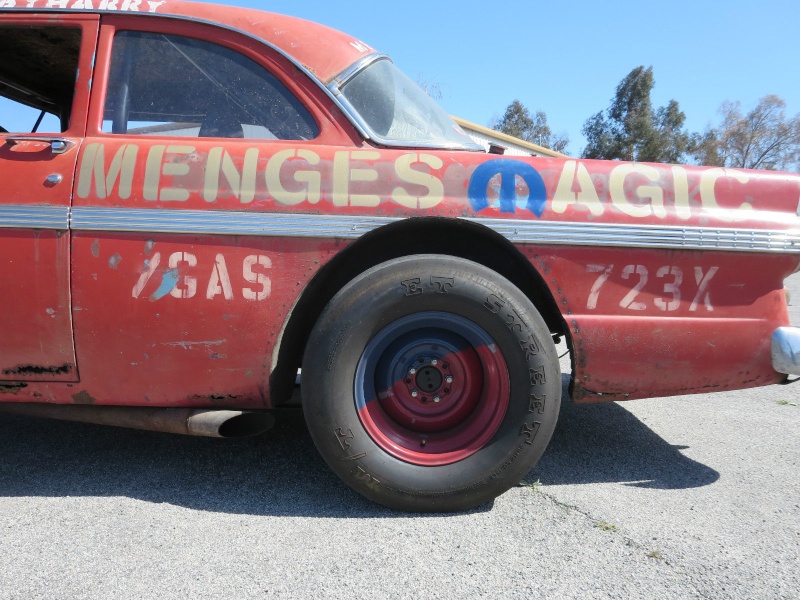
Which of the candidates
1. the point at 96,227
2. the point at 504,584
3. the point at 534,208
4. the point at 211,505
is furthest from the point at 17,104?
the point at 504,584

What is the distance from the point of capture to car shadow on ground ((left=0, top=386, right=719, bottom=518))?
7.57 ft

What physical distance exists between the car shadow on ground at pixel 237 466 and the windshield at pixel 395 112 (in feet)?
4.68

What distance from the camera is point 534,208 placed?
2219 mm

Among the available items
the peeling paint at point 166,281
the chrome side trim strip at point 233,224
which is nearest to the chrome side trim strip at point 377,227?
the chrome side trim strip at point 233,224

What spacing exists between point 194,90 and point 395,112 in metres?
0.82

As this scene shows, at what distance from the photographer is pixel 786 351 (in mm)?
2178

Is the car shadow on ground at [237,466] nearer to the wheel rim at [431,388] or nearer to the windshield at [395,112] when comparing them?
the wheel rim at [431,388]

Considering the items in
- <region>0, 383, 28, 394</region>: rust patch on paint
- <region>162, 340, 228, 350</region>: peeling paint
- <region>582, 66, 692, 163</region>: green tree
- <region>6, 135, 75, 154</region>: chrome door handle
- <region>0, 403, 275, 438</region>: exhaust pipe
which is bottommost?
<region>0, 403, 275, 438</region>: exhaust pipe

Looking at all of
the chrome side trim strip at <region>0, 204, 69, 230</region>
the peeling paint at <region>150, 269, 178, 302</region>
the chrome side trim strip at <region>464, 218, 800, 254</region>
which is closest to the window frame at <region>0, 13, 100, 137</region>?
the chrome side trim strip at <region>0, 204, 69, 230</region>

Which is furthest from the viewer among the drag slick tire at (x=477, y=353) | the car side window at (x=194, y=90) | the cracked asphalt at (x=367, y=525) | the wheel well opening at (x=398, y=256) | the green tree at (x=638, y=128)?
the green tree at (x=638, y=128)

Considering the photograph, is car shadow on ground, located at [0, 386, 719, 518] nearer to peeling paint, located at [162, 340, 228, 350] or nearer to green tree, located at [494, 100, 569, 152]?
peeling paint, located at [162, 340, 228, 350]

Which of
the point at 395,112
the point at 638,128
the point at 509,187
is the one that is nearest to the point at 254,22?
the point at 395,112

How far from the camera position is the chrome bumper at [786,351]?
2166 mm

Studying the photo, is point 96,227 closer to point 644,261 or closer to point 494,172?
point 494,172
